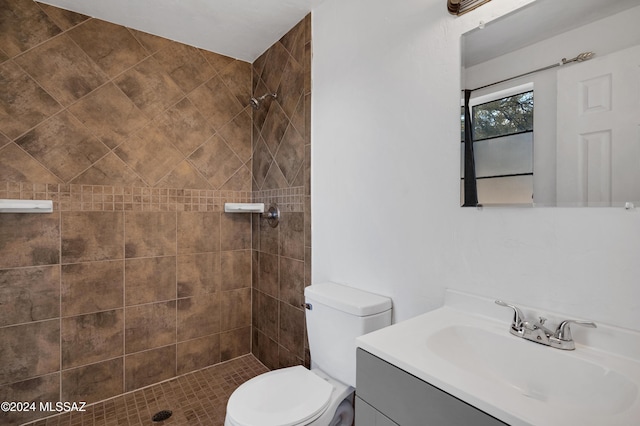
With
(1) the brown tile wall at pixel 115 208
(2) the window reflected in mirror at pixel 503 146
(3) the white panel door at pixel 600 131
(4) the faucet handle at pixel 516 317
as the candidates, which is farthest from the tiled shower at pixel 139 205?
(3) the white panel door at pixel 600 131

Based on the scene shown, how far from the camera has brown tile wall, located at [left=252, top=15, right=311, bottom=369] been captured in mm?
1969

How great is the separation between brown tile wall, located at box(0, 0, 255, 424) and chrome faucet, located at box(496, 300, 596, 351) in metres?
2.00

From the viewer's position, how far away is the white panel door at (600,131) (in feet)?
2.60

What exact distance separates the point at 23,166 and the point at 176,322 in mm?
1310

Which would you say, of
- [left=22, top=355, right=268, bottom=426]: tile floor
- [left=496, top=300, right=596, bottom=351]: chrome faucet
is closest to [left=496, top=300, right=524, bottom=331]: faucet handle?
[left=496, top=300, right=596, bottom=351]: chrome faucet

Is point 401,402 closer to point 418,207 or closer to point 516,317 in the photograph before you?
point 516,317

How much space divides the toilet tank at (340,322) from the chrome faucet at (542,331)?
52 cm

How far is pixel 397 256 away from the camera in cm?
137

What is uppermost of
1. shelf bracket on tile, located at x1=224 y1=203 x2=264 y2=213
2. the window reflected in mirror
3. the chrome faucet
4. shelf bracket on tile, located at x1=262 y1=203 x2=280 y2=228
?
the window reflected in mirror

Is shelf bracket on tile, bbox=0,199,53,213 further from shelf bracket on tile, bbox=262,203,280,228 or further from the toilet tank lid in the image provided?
the toilet tank lid

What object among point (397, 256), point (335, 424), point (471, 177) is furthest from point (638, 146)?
point (335, 424)

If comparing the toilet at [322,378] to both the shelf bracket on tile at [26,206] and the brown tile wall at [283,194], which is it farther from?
the shelf bracket on tile at [26,206]

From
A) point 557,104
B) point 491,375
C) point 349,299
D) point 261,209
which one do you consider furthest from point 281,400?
point 557,104

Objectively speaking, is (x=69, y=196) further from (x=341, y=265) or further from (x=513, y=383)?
(x=513, y=383)
